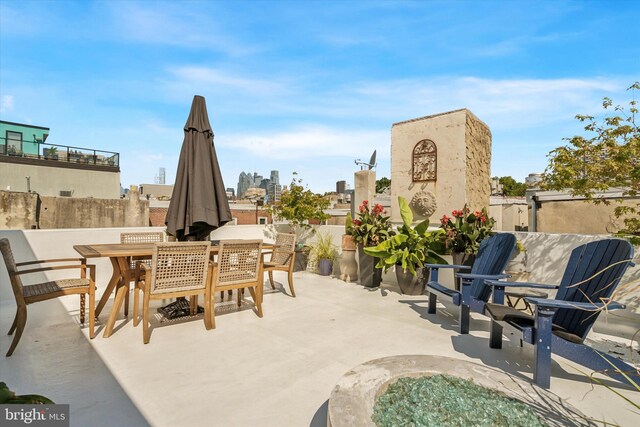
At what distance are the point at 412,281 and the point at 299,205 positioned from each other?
9.77ft

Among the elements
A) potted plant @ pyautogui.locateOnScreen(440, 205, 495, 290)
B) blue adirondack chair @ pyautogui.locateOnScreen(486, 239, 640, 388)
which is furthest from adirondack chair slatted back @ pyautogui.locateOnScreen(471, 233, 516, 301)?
potted plant @ pyautogui.locateOnScreen(440, 205, 495, 290)

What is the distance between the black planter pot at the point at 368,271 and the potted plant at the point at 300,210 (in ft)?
5.10

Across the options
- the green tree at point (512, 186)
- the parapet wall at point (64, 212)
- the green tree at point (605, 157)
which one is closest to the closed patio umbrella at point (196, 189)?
the green tree at point (605, 157)

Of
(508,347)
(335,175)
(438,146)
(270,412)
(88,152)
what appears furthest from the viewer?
(335,175)

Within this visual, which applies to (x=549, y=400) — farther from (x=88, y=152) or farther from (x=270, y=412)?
(x=88, y=152)

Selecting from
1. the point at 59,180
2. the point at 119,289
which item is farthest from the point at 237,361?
the point at 59,180

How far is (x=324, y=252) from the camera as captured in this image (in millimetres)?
6703

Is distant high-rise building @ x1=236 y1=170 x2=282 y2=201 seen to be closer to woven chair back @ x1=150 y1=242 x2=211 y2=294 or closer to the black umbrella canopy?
the black umbrella canopy

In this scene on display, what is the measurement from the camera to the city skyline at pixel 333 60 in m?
5.31

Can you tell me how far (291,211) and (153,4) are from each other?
4373 millimetres

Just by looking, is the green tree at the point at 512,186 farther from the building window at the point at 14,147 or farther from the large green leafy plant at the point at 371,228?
the building window at the point at 14,147

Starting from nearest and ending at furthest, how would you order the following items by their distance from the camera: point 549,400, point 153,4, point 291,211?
point 549,400 < point 153,4 < point 291,211

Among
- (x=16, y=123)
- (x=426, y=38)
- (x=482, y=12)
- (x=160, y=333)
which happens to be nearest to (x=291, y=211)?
(x=160, y=333)

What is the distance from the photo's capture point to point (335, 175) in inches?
1103
